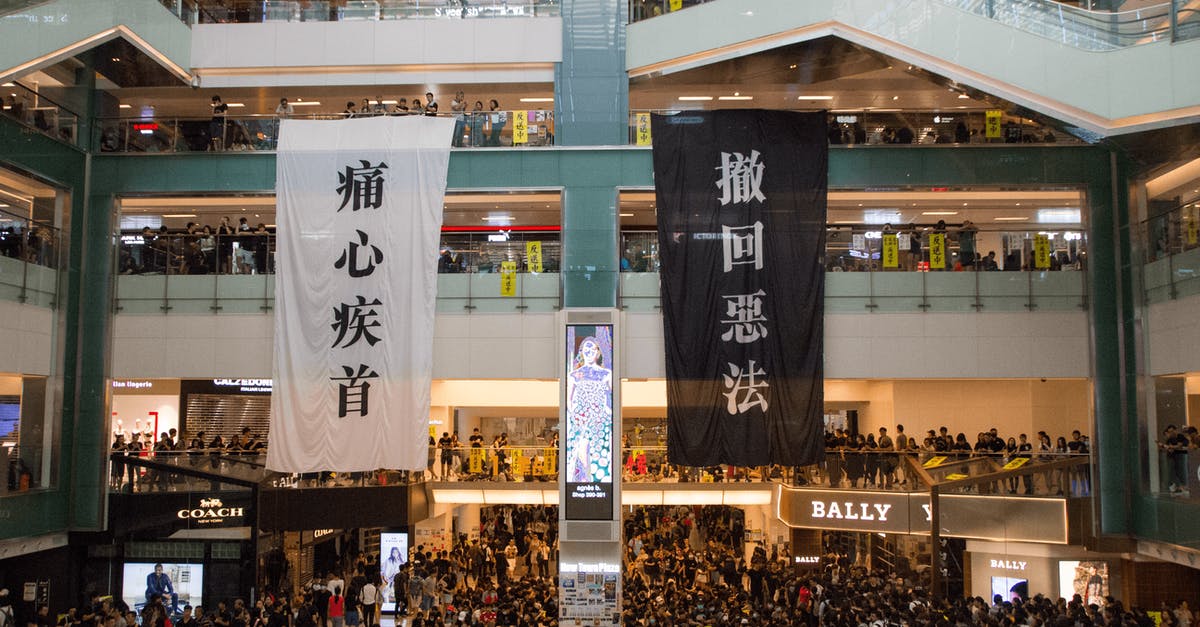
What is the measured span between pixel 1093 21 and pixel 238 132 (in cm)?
1588

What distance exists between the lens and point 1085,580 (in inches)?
720

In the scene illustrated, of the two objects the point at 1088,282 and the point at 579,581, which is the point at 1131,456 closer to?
the point at 1088,282

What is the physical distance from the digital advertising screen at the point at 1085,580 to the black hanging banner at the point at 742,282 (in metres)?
5.25

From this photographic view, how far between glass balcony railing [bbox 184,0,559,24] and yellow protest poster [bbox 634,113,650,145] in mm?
2933

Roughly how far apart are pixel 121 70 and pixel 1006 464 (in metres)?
19.3

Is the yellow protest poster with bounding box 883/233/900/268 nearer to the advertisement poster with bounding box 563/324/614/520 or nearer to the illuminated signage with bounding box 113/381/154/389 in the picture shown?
the advertisement poster with bounding box 563/324/614/520

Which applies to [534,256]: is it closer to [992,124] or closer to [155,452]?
[155,452]

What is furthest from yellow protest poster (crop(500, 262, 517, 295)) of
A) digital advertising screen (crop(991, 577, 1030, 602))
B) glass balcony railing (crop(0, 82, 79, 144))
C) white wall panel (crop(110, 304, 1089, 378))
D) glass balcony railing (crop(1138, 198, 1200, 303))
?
glass balcony railing (crop(1138, 198, 1200, 303))

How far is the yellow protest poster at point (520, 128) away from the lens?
1962 centimetres

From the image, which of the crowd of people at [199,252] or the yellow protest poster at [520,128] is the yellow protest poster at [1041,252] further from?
the crowd of people at [199,252]

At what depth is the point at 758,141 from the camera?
18.9 metres

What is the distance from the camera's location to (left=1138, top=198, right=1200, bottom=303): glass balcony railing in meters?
15.7

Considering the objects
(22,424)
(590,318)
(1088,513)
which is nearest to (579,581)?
(590,318)

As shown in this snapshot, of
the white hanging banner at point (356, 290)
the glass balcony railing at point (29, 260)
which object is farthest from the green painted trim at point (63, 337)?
the white hanging banner at point (356, 290)
